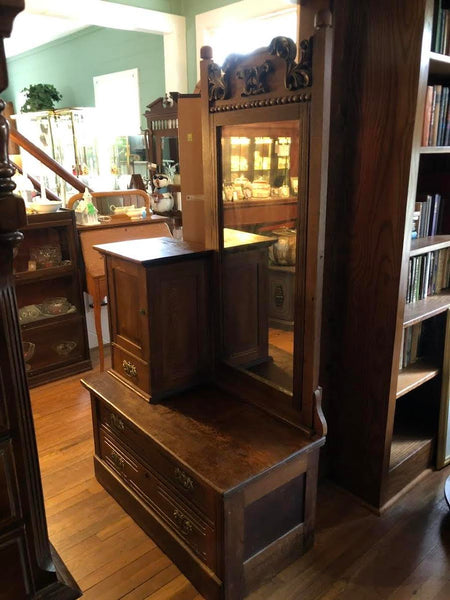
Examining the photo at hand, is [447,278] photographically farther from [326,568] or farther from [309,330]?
[326,568]

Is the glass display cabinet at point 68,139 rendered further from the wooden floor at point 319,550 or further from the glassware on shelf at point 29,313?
the wooden floor at point 319,550

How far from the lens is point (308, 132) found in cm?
142

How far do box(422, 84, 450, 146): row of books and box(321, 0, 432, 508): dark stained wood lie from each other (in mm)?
230

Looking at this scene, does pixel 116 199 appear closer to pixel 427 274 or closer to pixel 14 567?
pixel 427 274

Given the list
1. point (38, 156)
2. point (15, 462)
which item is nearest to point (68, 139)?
point (38, 156)

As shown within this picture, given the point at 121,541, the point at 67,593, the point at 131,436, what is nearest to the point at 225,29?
the point at 131,436

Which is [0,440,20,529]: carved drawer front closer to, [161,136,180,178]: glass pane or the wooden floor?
the wooden floor

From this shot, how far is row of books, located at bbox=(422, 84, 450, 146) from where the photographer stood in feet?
5.82

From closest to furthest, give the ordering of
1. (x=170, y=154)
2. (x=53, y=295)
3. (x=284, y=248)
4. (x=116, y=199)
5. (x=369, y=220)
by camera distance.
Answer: (x=284, y=248)
(x=369, y=220)
(x=53, y=295)
(x=116, y=199)
(x=170, y=154)

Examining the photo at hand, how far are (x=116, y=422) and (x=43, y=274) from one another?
152cm

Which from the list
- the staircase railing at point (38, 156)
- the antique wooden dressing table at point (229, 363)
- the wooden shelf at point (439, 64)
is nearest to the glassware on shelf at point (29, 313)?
the staircase railing at point (38, 156)

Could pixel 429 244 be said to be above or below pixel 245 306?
above

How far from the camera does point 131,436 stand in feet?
6.21

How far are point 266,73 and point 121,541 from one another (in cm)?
175
